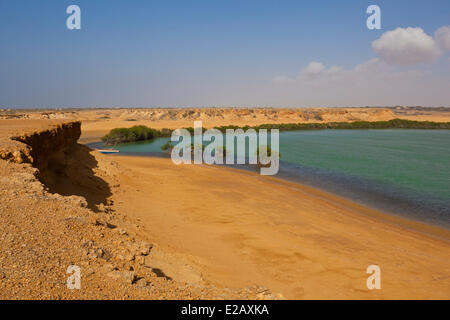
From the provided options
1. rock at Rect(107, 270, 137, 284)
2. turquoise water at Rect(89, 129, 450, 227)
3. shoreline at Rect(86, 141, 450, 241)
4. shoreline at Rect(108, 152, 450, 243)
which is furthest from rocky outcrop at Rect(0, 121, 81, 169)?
turquoise water at Rect(89, 129, 450, 227)

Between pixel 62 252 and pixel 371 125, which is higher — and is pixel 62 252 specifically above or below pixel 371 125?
below

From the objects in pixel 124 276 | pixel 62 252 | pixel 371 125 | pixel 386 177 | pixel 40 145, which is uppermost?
pixel 371 125

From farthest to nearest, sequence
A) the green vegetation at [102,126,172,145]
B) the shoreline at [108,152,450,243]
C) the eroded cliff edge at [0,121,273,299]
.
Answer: the green vegetation at [102,126,172,145], the shoreline at [108,152,450,243], the eroded cliff edge at [0,121,273,299]

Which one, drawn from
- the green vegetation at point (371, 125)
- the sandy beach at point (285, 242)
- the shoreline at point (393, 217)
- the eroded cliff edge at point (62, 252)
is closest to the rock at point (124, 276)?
the eroded cliff edge at point (62, 252)

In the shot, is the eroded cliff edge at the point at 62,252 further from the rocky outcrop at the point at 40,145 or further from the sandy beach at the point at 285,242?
the sandy beach at the point at 285,242

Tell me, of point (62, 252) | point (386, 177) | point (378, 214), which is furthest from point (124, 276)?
point (386, 177)

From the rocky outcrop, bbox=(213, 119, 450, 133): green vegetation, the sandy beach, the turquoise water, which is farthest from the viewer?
bbox=(213, 119, 450, 133): green vegetation

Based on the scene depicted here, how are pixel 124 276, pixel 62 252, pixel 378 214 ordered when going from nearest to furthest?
pixel 124 276 < pixel 62 252 < pixel 378 214

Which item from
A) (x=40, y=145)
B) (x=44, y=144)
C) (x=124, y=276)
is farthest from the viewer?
(x=44, y=144)

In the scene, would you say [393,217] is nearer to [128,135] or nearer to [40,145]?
[40,145]

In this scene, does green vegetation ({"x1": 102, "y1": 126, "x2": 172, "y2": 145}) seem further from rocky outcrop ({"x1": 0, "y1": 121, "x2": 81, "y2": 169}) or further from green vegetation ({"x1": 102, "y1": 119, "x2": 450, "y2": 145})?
rocky outcrop ({"x1": 0, "y1": 121, "x2": 81, "y2": 169})
